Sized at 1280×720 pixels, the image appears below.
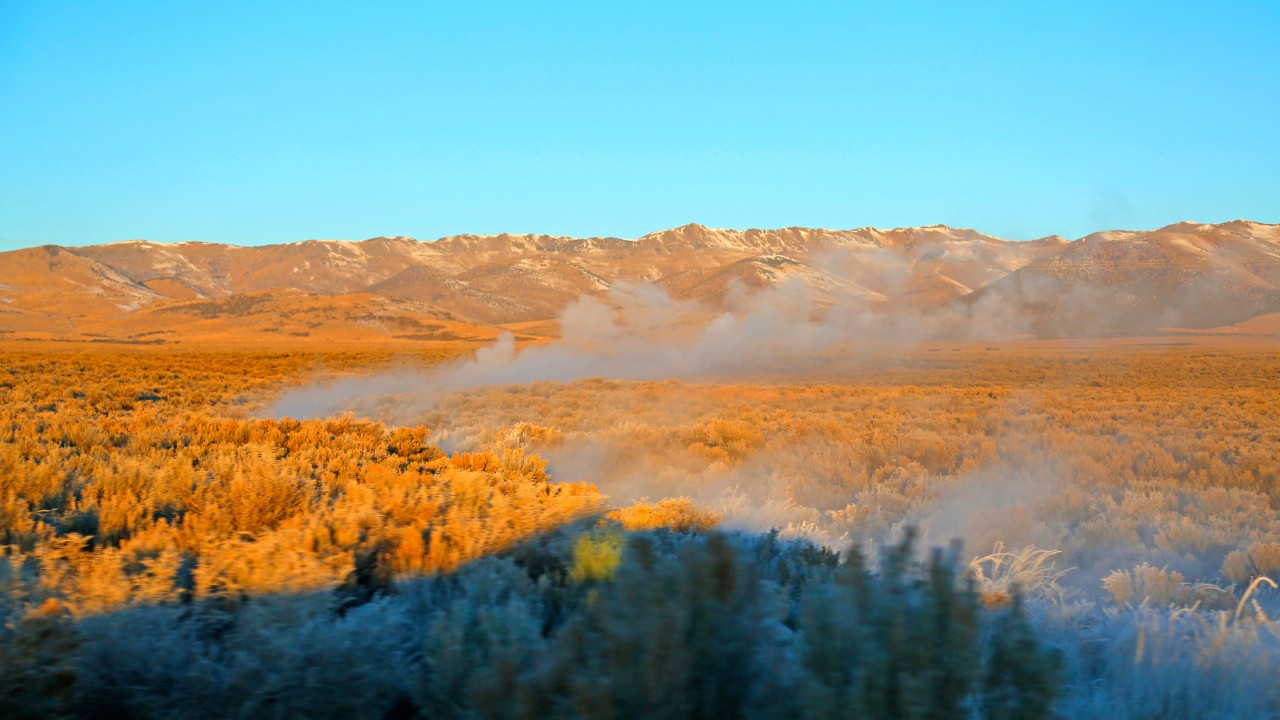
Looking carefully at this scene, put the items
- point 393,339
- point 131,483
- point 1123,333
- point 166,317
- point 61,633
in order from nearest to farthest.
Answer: point 61,633, point 131,483, point 1123,333, point 393,339, point 166,317

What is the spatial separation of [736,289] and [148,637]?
191 metres

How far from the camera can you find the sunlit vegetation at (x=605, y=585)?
8.03 ft

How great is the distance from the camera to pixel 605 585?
3.58 metres

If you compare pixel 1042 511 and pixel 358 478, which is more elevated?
pixel 358 478

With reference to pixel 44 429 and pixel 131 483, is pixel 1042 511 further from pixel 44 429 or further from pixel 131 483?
pixel 44 429

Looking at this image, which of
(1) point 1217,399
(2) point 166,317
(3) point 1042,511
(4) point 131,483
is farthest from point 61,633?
(2) point 166,317

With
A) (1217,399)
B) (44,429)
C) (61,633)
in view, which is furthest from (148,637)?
(1217,399)

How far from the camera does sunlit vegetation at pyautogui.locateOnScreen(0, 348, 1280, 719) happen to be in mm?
2447

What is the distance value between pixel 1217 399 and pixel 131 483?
24.2 meters

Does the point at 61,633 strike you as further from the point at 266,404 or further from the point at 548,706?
the point at 266,404

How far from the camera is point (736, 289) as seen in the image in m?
191

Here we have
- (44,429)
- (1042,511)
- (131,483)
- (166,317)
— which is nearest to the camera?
(131,483)

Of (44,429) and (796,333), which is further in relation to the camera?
(796,333)

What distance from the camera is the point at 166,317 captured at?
127688 millimetres
